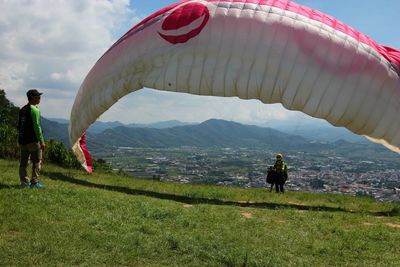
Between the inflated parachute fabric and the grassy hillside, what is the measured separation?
120 inches

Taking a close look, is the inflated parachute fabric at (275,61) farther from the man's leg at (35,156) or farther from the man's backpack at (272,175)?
the man's backpack at (272,175)

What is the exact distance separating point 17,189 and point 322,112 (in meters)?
7.88

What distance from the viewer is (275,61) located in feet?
39.8

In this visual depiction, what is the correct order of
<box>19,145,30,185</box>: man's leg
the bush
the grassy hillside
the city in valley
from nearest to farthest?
1. the grassy hillside
2. <box>19,145,30,185</box>: man's leg
3. the bush
4. the city in valley

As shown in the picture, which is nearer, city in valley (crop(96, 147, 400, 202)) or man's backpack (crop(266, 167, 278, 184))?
man's backpack (crop(266, 167, 278, 184))

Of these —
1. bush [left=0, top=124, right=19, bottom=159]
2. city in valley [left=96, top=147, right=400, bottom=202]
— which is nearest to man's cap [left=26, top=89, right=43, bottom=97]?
bush [left=0, top=124, right=19, bottom=159]

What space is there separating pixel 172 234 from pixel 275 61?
240 inches

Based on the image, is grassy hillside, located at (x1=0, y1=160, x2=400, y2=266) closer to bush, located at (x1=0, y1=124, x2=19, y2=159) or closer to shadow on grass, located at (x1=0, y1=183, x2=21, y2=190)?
shadow on grass, located at (x1=0, y1=183, x2=21, y2=190)

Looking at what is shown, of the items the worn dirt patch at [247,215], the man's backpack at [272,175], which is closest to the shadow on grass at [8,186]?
the worn dirt patch at [247,215]

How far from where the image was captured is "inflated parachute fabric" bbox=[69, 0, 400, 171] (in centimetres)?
1202

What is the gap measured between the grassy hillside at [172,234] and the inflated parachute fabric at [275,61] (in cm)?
304

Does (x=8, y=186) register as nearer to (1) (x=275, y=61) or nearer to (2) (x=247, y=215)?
(2) (x=247, y=215)

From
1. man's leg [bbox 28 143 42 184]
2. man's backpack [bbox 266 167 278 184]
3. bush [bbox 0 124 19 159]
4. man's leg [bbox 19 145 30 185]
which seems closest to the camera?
man's leg [bbox 28 143 42 184]

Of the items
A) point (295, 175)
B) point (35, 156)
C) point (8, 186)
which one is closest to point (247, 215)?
point (35, 156)
